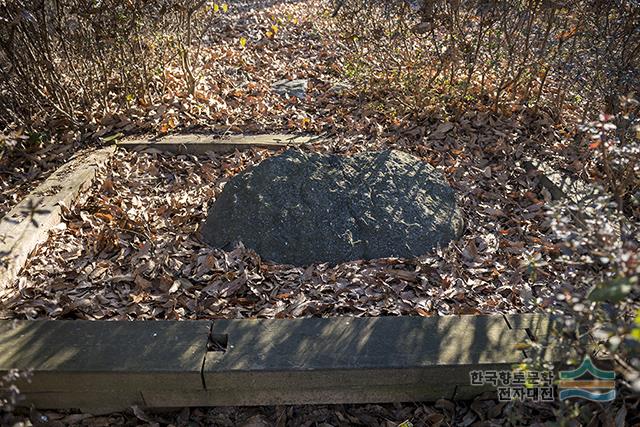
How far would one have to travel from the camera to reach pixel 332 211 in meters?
3.07

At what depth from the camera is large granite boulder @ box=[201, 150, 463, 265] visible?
2980 mm

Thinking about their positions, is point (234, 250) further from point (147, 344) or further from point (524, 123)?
point (524, 123)

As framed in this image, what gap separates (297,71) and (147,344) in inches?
178

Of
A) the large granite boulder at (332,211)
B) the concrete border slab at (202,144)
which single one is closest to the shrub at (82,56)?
the concrete border slab at (202,144)

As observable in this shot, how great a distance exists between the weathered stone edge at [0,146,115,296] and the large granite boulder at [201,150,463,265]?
1.03 meters

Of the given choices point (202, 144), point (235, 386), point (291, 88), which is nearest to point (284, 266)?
point (235, 386)

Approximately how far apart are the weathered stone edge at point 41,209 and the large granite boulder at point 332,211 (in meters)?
1.03

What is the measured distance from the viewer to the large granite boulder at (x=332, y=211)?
2.98 meters

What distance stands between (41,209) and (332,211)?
177 centimetres

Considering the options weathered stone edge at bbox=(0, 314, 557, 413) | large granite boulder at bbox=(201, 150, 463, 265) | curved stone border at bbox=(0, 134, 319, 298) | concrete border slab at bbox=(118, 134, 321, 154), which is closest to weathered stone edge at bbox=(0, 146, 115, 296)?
curved stone border at bbox=(0, 134, 319, 298)

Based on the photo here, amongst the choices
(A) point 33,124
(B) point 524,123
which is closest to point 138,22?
(A) point 33,124

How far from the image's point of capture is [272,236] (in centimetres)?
301

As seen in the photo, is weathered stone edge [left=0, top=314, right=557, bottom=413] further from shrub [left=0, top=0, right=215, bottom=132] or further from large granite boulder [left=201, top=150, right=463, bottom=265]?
shrub [left=0, top=0, right=215, bottom=132]

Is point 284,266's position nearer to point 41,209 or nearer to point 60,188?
point 41,209
